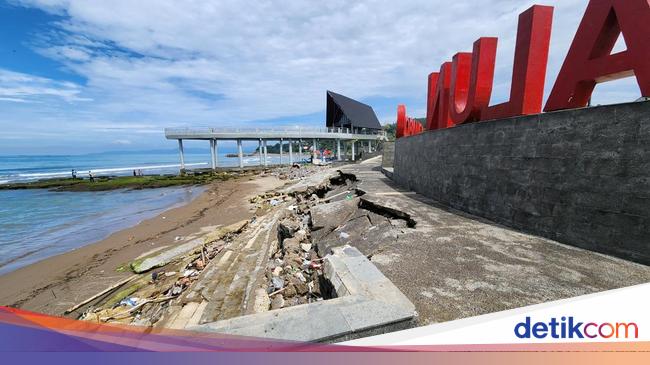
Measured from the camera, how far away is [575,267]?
11.5 ft

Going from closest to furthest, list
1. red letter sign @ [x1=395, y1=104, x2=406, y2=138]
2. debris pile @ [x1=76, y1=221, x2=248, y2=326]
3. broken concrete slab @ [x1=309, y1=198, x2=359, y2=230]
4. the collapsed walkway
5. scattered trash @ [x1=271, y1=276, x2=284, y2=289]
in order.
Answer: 1. the collapsed walkway
2. scattered trash @ [x1=271, y1=276, x2=284, y2=289]
3. debris pile @ [x1=76, y1=221, x2=248, y2=326]
4. broken concrete slab @ [x1=309, y1=198, x2=359, y2=230]
5. red letter sign @ [x1=395, y1=104, x2=406, y2=138]

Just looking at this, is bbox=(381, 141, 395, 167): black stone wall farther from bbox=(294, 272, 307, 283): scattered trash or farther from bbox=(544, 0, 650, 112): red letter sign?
bbox=(294, 272, 307, 283): scattered trash

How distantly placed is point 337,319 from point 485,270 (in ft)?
7.59

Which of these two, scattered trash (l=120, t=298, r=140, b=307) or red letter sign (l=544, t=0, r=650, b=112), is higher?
red letter sign (l=544, t=0, r=650, b=112)

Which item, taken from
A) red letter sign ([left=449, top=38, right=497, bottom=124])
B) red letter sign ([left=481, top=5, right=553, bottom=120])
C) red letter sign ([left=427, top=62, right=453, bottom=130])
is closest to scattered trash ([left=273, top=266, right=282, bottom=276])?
red letter sign ([left=481, top=5, right=553, bottom=120])

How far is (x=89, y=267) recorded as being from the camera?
27.2 ft

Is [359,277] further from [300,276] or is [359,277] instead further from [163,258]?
[163,258]

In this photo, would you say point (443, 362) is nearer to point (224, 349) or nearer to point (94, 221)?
point (224, 349)

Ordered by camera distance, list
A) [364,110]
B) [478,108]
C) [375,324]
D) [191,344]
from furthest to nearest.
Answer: [364,110]
[478,108]
[375,324]
[191,344]

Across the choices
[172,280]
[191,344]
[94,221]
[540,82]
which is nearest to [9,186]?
[94,221]

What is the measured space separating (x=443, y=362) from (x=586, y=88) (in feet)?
16.9

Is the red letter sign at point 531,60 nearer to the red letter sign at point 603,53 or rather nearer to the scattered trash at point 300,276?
the red letter sign at point 603,53

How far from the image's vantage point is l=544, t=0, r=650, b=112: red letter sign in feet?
11.7

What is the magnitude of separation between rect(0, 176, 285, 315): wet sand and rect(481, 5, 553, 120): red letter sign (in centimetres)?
1049
